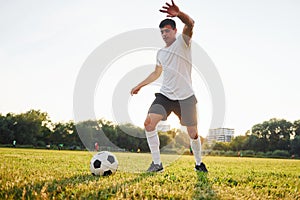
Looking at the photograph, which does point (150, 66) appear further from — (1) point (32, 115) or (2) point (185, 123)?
(1) point (32, 115)

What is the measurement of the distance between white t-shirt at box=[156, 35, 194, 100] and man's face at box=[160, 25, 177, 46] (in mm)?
103

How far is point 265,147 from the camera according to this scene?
243 ft

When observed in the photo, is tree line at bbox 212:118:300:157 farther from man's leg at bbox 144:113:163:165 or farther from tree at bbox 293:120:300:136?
man's leg at bbox 144:113:163:165

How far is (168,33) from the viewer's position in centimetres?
590

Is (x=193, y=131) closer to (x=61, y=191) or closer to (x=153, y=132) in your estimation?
(x=153, y=132)

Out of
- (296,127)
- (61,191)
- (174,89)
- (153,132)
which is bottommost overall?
(61,191)

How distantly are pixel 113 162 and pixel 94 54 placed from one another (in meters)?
5.01

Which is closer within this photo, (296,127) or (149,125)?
(149,125)

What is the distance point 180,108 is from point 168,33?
1527 millimetres

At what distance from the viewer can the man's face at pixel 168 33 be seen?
5.87 meters

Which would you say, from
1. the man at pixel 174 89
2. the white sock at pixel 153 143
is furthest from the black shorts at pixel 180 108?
the white sock at pixel 153 143

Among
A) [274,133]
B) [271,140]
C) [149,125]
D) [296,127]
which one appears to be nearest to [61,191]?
[149,125]

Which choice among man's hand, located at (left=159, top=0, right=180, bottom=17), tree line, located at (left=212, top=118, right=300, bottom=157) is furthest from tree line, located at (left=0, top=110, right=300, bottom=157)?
man's hand, located at (left=159, top=0, right=180, bottom=17)

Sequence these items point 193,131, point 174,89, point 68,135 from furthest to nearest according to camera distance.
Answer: point 68,135 → point 193,131 → point 174,89
